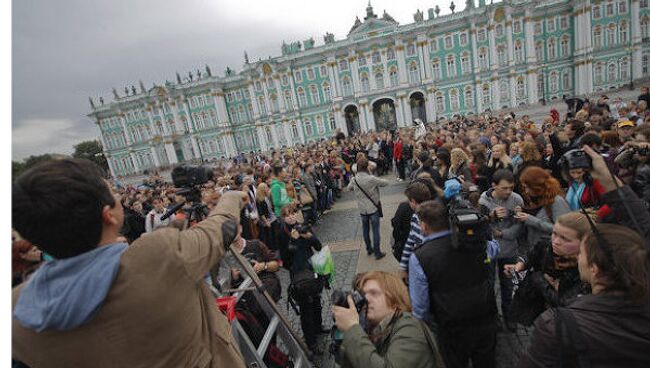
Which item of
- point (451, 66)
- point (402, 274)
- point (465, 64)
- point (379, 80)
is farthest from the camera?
point (379, 80)

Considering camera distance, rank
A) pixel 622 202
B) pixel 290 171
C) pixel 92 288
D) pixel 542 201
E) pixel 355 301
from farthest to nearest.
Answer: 1. pixel 290 171
2. pixel 542 201
3. pixel 622 202
4. pixel 355 301
5. pixel 92 288

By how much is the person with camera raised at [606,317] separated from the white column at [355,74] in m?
45.2

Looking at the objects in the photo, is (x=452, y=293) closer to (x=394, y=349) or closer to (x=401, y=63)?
(x=394, y=349)

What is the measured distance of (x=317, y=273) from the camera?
363 cm

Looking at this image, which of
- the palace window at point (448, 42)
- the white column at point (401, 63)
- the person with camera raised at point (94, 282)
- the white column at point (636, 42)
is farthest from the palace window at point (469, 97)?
the person with camera raised at point (94, 282)

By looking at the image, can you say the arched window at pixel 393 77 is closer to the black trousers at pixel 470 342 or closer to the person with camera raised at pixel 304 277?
the person with camera raised at pixel 304 277

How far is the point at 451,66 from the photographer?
1689 inches

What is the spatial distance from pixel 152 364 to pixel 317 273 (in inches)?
99.1

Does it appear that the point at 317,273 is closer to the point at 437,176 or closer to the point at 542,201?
the point at 542,201

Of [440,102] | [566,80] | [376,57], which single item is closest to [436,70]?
[440,102]

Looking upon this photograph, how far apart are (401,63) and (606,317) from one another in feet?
151

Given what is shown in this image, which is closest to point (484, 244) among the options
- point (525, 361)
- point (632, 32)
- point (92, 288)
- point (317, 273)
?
point (525, 361)

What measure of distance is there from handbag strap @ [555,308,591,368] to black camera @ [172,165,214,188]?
6.40ft

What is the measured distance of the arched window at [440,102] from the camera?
43781 mm
